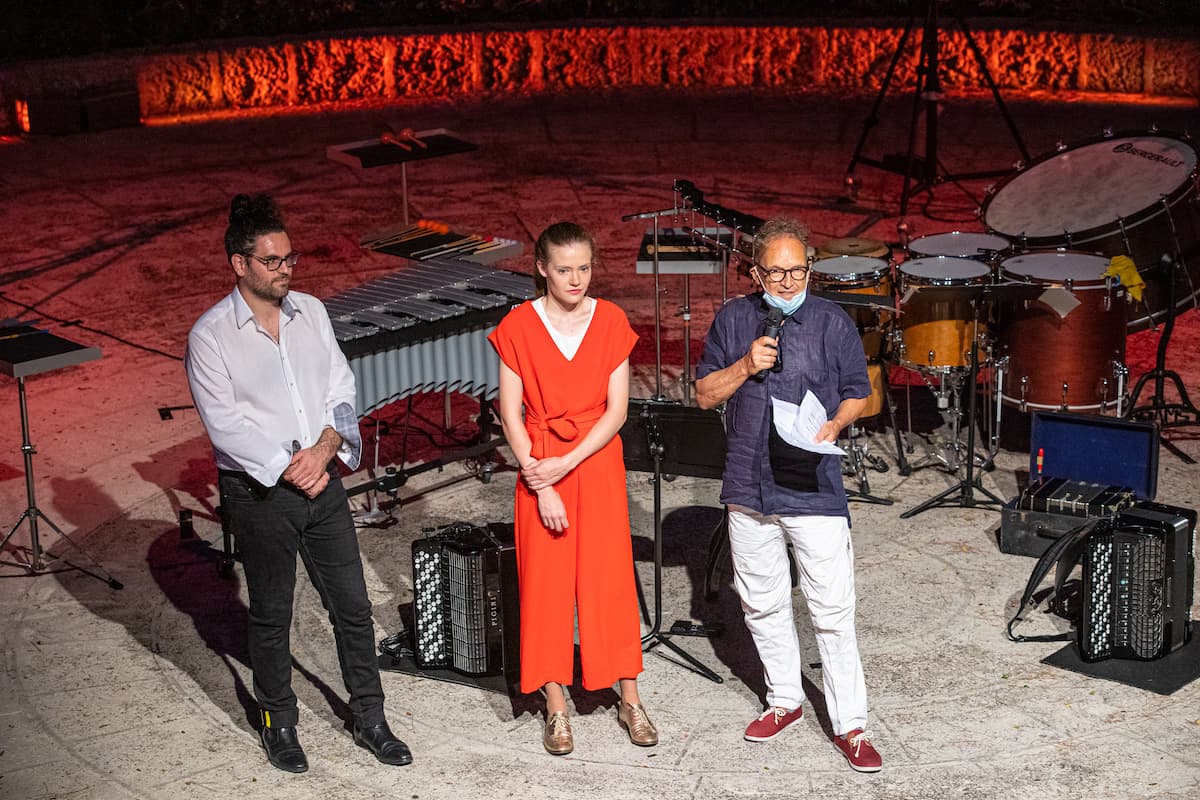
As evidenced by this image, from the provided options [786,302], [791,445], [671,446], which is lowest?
[671,446]

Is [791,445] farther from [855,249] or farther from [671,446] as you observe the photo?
[855,249]

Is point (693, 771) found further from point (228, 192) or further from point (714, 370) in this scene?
point (228, 192)

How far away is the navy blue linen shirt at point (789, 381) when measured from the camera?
5180mm

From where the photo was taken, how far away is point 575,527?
17.7 feet

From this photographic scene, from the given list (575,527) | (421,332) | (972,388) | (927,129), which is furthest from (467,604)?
(927,129)

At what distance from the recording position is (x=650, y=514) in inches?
301

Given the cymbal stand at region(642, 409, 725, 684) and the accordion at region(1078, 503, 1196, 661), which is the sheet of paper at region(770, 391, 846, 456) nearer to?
the cymbal stand at region(642, 409, 725, 684)

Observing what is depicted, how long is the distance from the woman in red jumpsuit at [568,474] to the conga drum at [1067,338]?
124 inches

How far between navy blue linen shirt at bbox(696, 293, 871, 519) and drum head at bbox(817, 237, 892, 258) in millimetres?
2990

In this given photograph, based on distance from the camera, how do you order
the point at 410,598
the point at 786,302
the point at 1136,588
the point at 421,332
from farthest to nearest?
the point at 421,332 < the point at 410,598 < the point at 1136,588 < the point at 786,302

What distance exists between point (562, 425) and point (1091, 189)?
14.4ft

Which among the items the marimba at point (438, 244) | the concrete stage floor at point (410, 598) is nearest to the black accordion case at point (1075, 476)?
the concrete stage floor at point (410, 598)

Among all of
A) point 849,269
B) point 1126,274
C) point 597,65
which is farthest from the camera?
point 597,65

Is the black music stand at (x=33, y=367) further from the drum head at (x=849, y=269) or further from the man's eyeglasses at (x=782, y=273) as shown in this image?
the drum head at (x=849, y=269)
